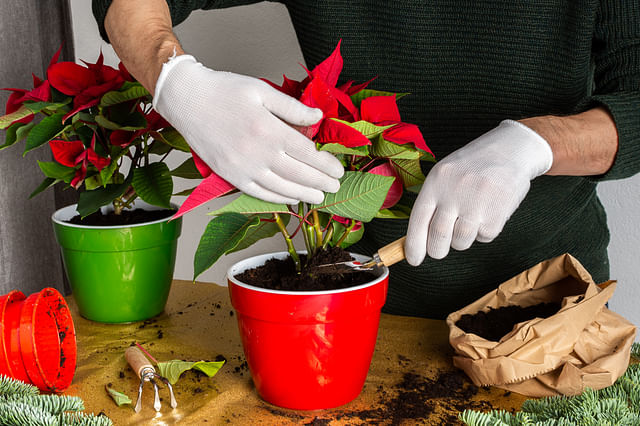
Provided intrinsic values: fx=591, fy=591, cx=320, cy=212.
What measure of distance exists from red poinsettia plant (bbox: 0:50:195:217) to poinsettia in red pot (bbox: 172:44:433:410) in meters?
0.22

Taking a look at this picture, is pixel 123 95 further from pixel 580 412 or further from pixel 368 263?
pixel 580 412

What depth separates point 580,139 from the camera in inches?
33.8

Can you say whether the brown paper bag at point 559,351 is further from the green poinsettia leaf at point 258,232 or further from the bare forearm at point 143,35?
the bare forearm at point 143,35

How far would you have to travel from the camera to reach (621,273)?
1.40 m

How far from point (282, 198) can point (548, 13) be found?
58 centimetres

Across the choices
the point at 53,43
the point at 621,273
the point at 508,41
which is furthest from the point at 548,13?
the point at 53,43

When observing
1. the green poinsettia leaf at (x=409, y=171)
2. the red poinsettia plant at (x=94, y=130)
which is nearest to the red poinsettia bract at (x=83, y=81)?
the red poinsettia plant at (x=94, y=130)

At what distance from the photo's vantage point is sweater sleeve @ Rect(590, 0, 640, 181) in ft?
2.85

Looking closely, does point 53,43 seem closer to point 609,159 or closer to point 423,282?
point 423,282

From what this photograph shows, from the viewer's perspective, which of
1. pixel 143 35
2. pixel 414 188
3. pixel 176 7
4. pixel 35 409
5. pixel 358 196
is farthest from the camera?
pixel 176 7

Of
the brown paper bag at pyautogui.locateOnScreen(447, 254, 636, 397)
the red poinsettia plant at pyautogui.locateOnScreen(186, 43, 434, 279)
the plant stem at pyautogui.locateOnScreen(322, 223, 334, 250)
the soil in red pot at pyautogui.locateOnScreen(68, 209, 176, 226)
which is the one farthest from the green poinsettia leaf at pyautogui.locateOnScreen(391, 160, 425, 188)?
the soil in red pot at pyautogui.locateOnScreen(68, 209, 176, 226)

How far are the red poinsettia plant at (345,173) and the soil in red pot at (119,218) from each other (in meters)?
0.31

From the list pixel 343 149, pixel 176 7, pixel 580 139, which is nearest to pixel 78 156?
pixel 176 7

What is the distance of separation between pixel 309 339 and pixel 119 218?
51cm
